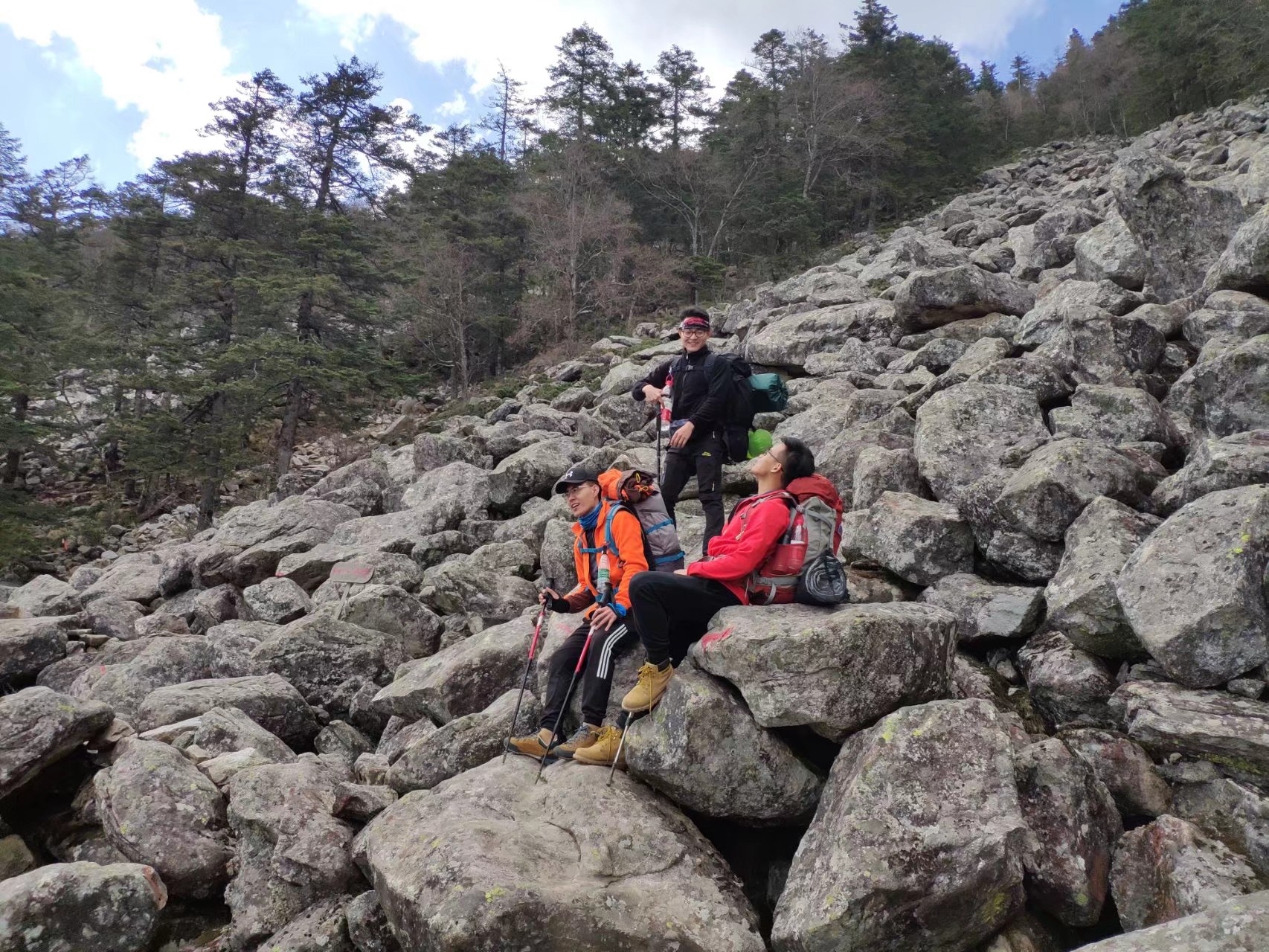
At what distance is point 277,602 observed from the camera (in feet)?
41.1

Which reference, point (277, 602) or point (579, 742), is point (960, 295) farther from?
point (277, 602)

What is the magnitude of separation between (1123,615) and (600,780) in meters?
4.38

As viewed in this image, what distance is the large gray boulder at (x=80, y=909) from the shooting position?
17.0 ft

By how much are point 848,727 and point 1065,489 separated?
12.7 ft

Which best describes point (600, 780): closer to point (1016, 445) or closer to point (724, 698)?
point (724, 698)

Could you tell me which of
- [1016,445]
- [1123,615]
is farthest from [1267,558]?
[1016,445]

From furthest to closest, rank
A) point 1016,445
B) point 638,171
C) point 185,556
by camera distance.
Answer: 1. point 638,171
2. point 185,556
3. point 1016,445

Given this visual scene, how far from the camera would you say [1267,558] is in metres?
5.25

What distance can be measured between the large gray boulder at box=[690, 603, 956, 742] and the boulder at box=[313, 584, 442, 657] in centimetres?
635

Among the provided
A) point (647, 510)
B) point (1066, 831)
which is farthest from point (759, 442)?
point (1066, 831)

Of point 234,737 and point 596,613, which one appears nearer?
point 596,613

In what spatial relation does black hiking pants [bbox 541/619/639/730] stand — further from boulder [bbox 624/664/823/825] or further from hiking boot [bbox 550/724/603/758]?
boulder [bbox 624/664/823/825]

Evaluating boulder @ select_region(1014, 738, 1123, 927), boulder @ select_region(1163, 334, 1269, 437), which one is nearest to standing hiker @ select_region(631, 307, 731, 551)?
boulder @ select_region(1014, 738, 1123, 927)

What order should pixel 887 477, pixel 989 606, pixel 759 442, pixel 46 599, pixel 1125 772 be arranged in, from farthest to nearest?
pixel 46 599 < pixel 887 477 < pixel 759 442 < pixel 989 606 < pixel 1125 772
